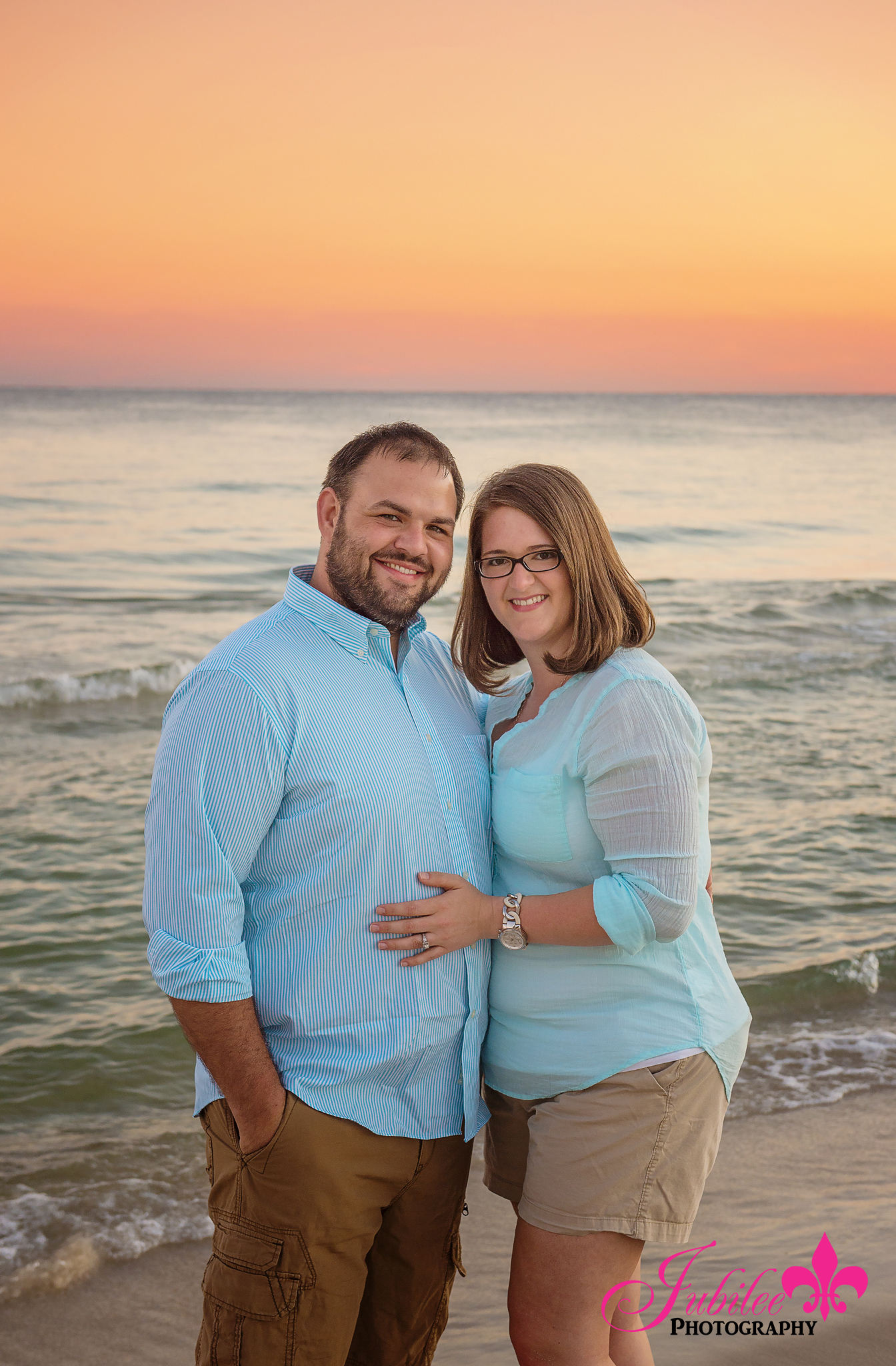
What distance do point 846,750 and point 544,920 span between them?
7956 millimetres

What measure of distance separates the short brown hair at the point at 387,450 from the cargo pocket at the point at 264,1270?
164 cm

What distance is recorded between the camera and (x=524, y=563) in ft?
8.32

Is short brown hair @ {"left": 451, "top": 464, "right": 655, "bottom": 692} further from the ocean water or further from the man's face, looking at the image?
the ocean water

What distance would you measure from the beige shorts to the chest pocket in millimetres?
506

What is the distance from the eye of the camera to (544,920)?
232 cm

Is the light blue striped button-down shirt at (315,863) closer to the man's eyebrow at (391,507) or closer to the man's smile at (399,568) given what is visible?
the man's smile at (399,568)

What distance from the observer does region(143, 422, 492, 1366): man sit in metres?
2.10

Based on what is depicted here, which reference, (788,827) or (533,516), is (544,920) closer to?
(533,516)

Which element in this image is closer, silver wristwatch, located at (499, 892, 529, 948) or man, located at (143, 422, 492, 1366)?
man, located at (143, 422, 492, 1366)

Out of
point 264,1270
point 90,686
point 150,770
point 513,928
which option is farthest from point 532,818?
point 90,686

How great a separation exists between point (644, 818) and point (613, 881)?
0.15m

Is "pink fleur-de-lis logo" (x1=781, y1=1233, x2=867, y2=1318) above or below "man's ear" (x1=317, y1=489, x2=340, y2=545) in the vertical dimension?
below

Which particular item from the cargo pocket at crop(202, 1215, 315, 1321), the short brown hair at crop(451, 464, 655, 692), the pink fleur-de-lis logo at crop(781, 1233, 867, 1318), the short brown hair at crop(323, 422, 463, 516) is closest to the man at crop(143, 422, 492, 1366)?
the cargo pocket at crop(202, 1215, 315, 1321)

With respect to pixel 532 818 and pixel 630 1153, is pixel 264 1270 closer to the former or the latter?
pixel 630 1153
